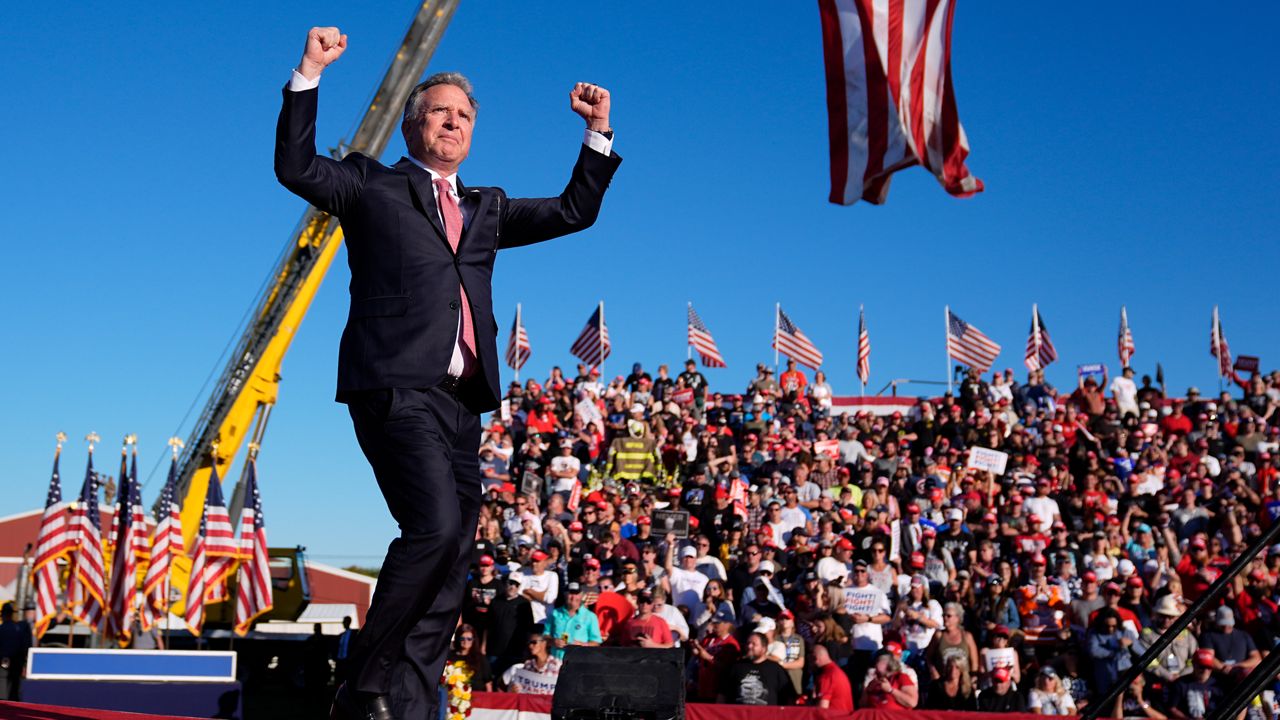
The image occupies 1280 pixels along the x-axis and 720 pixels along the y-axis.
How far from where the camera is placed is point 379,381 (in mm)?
3369

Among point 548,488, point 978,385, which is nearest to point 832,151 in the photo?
point 548,488

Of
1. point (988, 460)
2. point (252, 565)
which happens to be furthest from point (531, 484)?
point (988, 460)

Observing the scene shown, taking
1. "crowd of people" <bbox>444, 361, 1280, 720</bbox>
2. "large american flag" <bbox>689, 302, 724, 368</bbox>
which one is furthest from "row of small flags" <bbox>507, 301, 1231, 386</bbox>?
"crowd of people" <bbox>444, 361, 1280, 720</bbox>

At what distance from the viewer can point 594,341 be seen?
2522 centimetres

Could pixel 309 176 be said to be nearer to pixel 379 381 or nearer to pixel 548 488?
pixel 379 381

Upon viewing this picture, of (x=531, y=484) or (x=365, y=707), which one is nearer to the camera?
(x=365, y=707)

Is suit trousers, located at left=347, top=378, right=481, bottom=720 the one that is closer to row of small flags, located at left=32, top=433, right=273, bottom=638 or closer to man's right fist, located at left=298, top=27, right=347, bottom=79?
man's right fist, located at left=298, top=27, right=347, bottom=79

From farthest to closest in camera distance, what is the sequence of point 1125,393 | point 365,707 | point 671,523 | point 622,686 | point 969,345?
point 969,345 → point 1125,393 → point 671,523 → point 622,686 → point 365,707

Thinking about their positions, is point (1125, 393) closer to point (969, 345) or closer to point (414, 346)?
point (969, 345)

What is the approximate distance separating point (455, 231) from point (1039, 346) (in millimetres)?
24611

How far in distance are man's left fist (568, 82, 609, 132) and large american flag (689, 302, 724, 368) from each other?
21633 mm

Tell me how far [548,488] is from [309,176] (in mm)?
12910

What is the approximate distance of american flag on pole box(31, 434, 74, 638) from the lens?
1516 centimetres

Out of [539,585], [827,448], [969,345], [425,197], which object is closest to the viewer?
[425,197]
